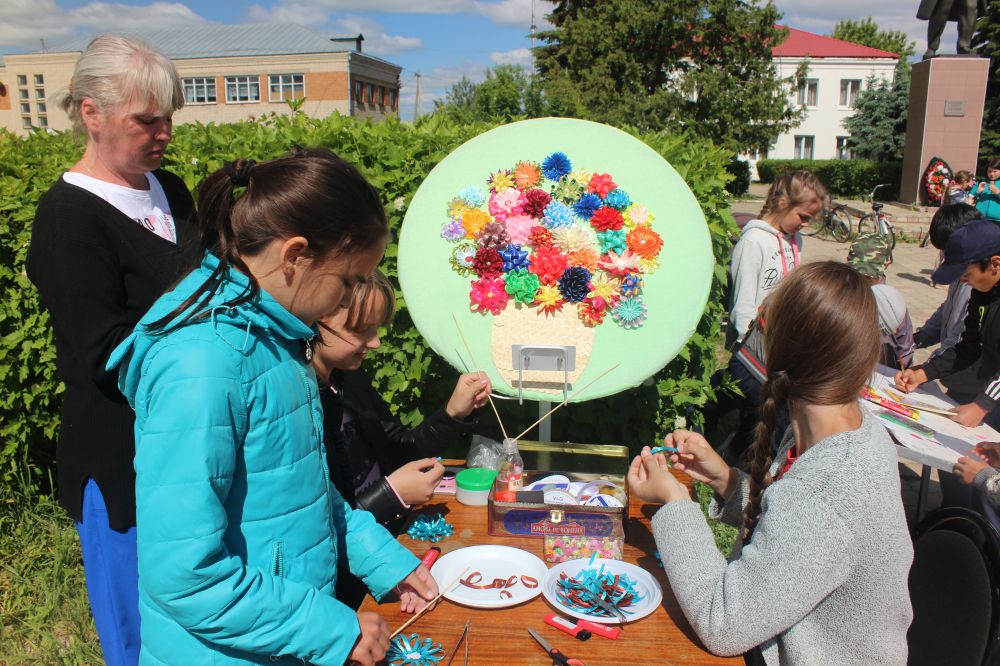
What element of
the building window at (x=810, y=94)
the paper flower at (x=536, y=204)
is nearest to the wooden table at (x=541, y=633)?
the paper flower at (x=536, y=204)

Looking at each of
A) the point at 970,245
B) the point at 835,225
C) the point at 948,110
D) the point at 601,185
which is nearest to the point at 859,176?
the point at 948,110

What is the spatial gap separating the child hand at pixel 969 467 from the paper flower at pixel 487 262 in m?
1.69

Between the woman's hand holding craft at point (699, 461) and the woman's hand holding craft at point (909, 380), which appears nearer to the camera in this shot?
the woman's hand holding craft at point (699, 461)

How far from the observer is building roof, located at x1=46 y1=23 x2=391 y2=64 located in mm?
45281

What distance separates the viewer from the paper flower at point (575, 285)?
7.13 ft

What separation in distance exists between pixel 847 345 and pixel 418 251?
137 centimetres

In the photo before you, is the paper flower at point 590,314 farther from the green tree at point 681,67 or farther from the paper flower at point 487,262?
the green tree at point 681,67

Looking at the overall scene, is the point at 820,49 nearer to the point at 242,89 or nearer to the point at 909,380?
the point at 242,89

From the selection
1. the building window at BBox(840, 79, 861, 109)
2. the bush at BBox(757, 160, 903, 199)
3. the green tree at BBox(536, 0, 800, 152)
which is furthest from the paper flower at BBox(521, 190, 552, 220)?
the building window at BBox(840, 79, 861, 109)

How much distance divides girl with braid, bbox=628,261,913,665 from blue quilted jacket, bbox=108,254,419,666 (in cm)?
69

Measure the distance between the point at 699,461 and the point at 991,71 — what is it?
101ft

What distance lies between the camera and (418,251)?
7.50 ft

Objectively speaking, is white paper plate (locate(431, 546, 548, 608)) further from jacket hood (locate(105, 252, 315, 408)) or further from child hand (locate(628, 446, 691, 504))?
jacket hood (locate(105, 252, 315, 408))

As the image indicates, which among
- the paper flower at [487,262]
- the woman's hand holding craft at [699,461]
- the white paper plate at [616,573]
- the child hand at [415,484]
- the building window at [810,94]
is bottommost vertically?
the white paper plate at [616,573]
